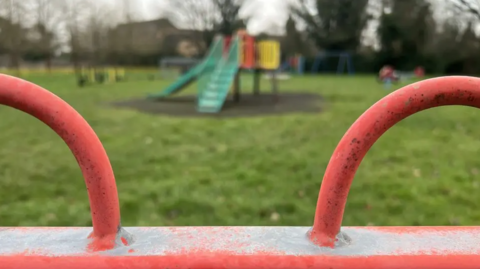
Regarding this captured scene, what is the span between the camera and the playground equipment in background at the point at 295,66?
3140 cm

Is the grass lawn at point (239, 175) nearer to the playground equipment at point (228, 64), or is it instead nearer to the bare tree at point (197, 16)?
the playground equipment at point (228, 64)

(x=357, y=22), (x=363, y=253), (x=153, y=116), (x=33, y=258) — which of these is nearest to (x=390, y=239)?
(x=363, y=253)

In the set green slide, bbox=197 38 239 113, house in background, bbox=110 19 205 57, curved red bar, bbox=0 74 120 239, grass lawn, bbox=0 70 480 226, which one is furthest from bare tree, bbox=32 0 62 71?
curved red bar, bbox=0 74 120 239

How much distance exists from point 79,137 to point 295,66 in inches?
1268

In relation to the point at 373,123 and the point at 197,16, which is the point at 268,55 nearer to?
the point at 373,123

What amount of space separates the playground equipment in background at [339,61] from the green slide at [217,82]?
65.4 ft

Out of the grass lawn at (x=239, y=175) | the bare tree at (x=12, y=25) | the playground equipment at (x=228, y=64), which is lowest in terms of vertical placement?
the grass lawn at (x=239, y=175)

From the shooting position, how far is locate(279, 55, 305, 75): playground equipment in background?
Result: 31400mm

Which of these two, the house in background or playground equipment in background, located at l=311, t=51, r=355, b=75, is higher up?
the house in background

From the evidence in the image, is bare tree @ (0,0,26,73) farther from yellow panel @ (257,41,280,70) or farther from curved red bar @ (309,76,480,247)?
curved red bar @ (309,76,480,247)

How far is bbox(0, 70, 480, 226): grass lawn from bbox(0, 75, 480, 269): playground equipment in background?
75.8 inches

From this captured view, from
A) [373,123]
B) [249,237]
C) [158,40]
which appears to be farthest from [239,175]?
[158,40]

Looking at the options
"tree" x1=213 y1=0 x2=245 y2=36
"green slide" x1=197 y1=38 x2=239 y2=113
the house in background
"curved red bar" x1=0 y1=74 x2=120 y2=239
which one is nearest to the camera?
"curved red bar" x1=0 y1=74 x2=120 y2=239

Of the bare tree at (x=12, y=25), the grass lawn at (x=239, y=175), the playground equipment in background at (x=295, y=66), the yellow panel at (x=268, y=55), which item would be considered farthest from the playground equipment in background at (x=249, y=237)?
the playground equipment in background at (x=295, y=66)
